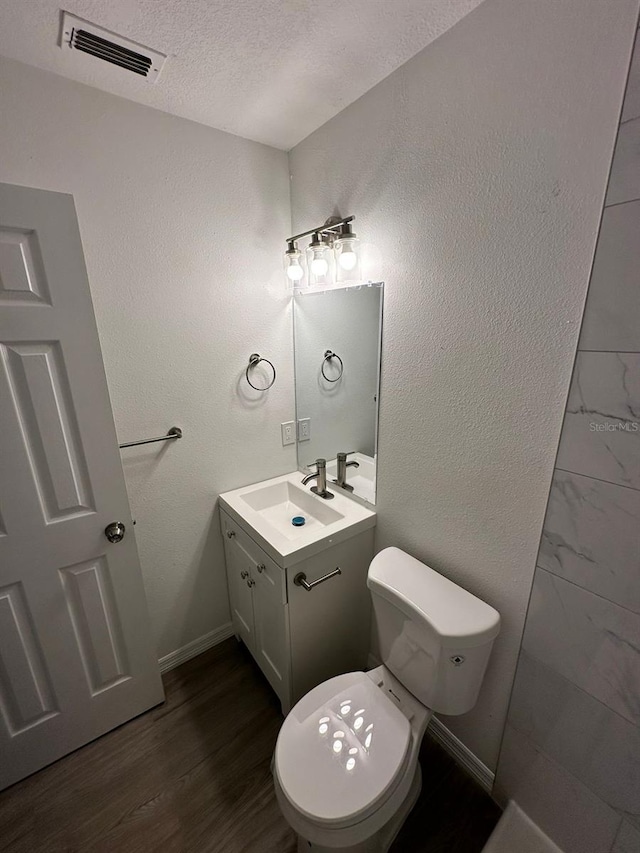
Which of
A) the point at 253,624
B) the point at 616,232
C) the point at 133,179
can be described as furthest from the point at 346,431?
the point at 133,179

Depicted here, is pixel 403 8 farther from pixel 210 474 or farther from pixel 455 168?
pixel 210 474

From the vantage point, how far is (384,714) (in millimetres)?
1086

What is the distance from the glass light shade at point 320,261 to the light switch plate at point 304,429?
68 centimetres

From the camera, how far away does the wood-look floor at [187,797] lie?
112 centimetres

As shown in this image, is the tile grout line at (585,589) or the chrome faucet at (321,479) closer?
the tile grout line at (585,589)

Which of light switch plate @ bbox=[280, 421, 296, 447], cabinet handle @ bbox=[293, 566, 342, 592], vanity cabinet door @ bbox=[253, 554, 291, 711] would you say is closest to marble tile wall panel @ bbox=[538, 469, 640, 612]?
cabinet handle @ bbox=[293, 566, 342, 592]

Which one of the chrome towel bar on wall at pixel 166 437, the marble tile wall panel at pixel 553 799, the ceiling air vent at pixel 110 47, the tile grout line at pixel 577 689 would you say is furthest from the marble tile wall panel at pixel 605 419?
the ceiling air vent at pixel 110 47

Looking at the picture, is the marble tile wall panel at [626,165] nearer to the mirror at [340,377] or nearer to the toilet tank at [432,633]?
the mirror at [340,377]

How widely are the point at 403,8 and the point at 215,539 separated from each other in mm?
1990

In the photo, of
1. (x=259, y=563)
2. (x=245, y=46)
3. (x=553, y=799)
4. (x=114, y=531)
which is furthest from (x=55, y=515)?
(x=553, y=799)

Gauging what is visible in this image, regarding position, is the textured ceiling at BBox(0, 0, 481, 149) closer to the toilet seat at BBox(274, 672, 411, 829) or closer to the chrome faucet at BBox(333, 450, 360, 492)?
the chrome faucet at BBox(333, 450, 360, 492)

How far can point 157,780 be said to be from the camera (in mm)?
1285

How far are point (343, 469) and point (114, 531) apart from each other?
94 centimetres

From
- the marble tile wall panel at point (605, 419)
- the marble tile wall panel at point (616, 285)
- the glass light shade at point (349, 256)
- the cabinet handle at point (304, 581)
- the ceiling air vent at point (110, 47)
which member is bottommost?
the cabinet handle at point (304, 581)
